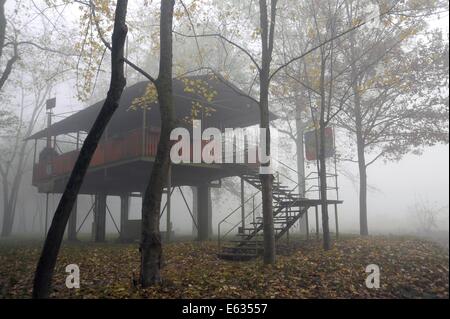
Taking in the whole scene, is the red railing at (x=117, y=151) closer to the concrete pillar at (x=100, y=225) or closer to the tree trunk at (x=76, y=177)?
the concrete pillar at (x=100, y=225)

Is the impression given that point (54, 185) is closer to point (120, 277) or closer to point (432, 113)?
point (120, 277)

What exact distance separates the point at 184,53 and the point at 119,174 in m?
13.5

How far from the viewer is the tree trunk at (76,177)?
788cm

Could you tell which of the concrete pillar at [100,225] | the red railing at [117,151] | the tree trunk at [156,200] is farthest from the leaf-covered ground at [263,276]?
the concrete pillar at [100,225]

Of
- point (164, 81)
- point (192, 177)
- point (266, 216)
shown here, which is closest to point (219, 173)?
point (192, 177)

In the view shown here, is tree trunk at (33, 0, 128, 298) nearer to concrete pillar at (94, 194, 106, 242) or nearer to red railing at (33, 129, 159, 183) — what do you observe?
red railing at (33, 129, 159, 183)

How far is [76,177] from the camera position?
8.14 meters

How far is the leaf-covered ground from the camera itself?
8.41 m

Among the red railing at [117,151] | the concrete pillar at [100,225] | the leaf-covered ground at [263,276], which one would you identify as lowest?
the leaf-covered ground at [263,276]

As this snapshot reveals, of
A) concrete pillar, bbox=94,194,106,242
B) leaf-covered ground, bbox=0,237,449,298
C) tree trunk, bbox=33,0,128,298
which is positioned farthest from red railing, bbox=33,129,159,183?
tree trunk, bbox=33,0,128,298

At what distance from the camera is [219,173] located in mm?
20109

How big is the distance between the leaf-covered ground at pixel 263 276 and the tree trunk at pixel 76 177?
1.17 metres

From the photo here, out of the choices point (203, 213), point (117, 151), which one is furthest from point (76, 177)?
point (203, 213)

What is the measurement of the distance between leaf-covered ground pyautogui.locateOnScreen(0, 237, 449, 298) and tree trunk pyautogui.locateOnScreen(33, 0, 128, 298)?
1173 millimetres
